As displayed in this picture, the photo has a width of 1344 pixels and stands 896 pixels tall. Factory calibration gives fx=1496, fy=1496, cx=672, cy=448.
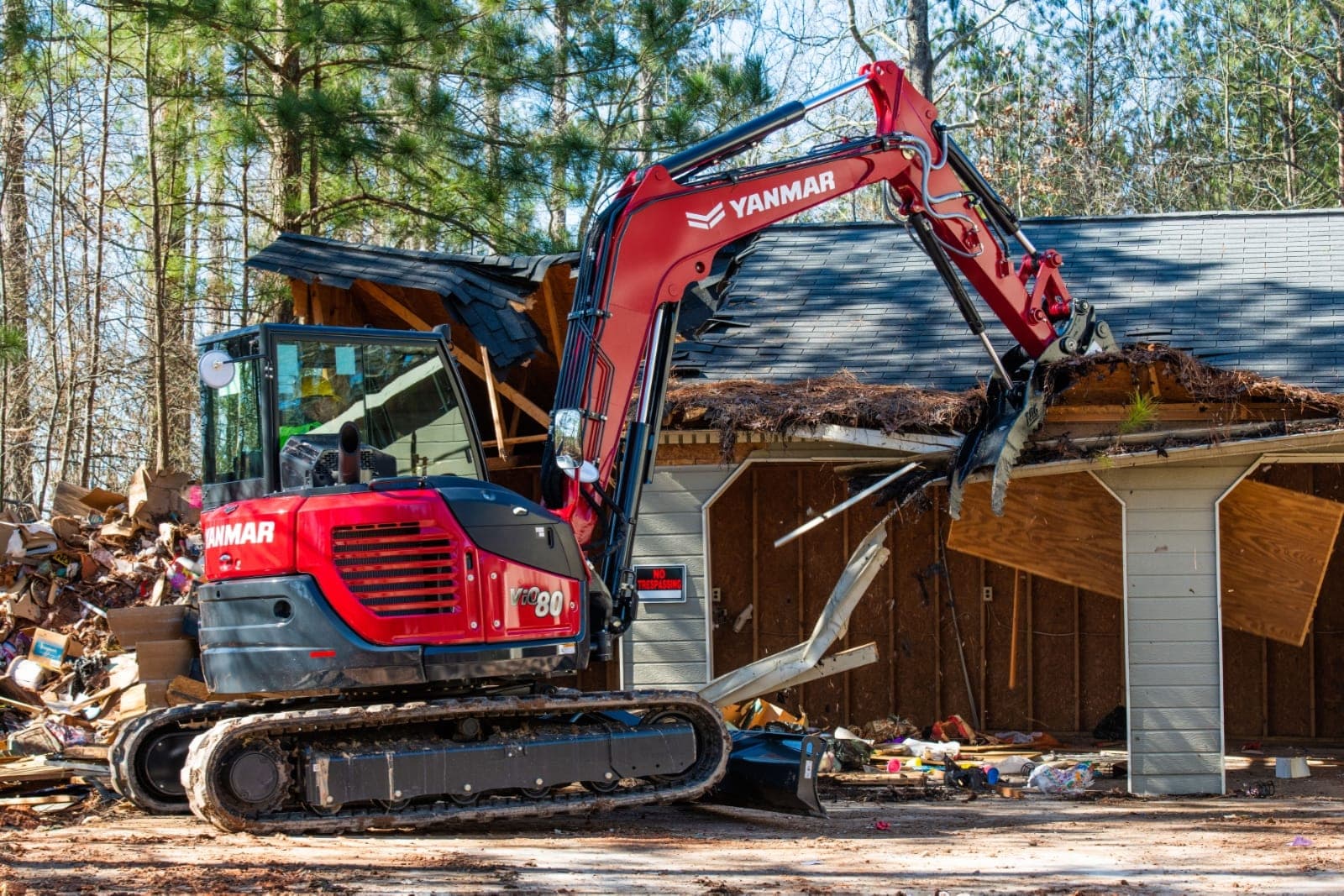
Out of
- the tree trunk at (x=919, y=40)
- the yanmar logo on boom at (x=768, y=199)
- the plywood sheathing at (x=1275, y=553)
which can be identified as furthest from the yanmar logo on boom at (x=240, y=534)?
the tree trunk at (x=919, y=40)

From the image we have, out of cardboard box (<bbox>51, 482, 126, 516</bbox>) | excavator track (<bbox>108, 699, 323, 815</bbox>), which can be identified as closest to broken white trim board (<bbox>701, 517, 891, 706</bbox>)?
excavator track (<bbox>108, 699, 323, 815</bbox>)

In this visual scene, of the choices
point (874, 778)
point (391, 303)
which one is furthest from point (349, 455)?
point (391, 303)

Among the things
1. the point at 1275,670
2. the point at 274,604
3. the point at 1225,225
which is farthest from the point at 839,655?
the point at 1225,225

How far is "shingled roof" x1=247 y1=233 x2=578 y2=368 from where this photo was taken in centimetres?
1225

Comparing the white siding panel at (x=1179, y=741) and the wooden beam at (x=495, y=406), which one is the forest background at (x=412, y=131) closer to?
the wooden beam at (x=495, y=406)

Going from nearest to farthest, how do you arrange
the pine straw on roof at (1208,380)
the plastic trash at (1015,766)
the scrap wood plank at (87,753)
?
the scrap wood plank at (87,753)
the pine straw on roof at (1208,380)
the plastic trash at (1015,766)

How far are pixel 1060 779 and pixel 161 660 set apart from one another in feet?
22.9

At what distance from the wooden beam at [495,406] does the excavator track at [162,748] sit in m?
4.33

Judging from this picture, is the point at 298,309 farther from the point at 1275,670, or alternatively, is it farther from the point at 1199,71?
the point at 1199,71

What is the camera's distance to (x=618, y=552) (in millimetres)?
8555

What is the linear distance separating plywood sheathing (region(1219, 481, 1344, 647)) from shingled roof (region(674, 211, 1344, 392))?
1.08 meters

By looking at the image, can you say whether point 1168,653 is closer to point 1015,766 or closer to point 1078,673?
→ point 1015,766

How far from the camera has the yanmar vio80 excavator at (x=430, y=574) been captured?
7.54 meters

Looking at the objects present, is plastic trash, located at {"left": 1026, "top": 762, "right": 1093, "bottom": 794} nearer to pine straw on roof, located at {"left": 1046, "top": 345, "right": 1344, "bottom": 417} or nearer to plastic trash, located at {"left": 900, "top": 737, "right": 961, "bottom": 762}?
plastic trash, located at {"left": 900, "top": 737, "right": 961, "bottom": 762}
